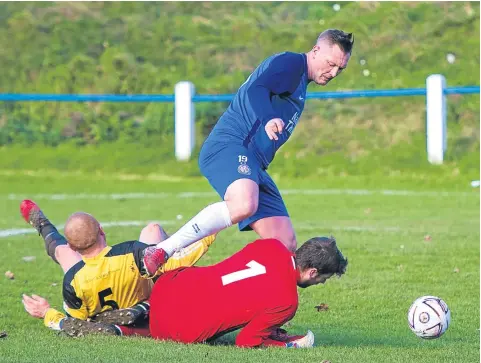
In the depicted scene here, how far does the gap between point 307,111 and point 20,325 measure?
13.5 meters

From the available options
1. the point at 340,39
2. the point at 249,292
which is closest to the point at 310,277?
the point at 249,292

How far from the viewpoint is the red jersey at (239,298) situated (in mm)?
6344

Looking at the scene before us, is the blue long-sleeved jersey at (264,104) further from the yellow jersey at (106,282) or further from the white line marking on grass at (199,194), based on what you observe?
the white line marking on grass at (199,194)

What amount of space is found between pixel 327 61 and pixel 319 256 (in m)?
1.68

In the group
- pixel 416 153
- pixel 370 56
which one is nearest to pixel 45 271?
pixel 416 153

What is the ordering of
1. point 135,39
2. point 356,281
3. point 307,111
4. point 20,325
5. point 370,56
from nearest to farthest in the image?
point 20,325, point 356,281, point 307,111, point 370,56, point 135,39

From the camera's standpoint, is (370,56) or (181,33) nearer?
(370,56)

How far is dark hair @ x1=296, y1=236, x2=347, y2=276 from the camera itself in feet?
20.9

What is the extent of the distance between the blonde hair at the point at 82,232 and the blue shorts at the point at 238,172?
34.0 inches

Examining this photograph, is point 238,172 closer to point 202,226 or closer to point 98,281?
point 202,226

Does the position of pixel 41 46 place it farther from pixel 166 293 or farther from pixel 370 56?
pixel 166 293

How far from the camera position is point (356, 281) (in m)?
9.48

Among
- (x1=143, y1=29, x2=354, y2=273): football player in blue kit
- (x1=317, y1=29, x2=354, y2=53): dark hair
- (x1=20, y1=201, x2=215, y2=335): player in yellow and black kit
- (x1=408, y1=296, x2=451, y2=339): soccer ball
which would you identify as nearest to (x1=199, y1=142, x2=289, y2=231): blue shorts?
(x1=143, y1=29, x2=354, y2=273): football player in blue kit

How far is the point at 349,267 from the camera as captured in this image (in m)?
10.2
